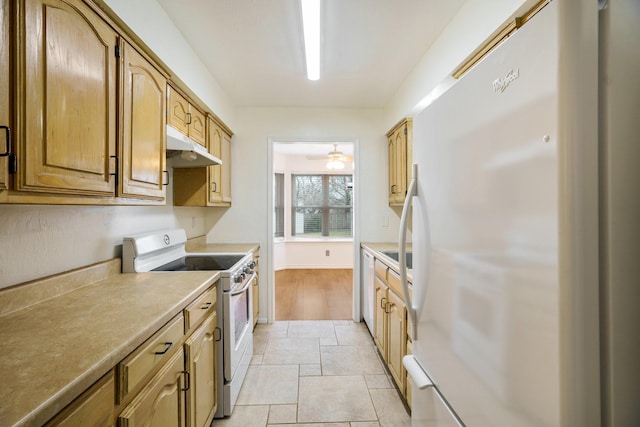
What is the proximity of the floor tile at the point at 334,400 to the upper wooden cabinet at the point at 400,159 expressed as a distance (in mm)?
1635

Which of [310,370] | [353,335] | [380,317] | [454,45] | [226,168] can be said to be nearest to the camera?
[454,45]

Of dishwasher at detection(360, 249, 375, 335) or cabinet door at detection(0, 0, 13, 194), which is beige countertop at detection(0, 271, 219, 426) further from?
dishwasher at detection(360, 249, 375, 335)

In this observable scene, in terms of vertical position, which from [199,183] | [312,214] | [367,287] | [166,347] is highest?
[199,183]

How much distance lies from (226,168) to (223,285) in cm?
161

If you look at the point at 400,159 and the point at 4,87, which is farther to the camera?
the point at 400,159

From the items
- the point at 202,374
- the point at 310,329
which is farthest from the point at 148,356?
the point at 310,329

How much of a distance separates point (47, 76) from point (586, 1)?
1.42 metres

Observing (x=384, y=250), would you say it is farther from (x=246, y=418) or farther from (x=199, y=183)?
(x=199, y=183)

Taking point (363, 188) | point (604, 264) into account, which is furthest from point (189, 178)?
point (604, 264)

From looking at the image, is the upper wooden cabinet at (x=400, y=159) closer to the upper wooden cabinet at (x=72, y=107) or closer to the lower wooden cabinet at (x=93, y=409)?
the upper wooden cabinet at (x=72, y=107)

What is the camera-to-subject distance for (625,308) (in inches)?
20.3

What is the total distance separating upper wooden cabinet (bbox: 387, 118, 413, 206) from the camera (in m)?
2.62

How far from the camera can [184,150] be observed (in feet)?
6.25

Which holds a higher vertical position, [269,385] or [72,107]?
[72,107]
